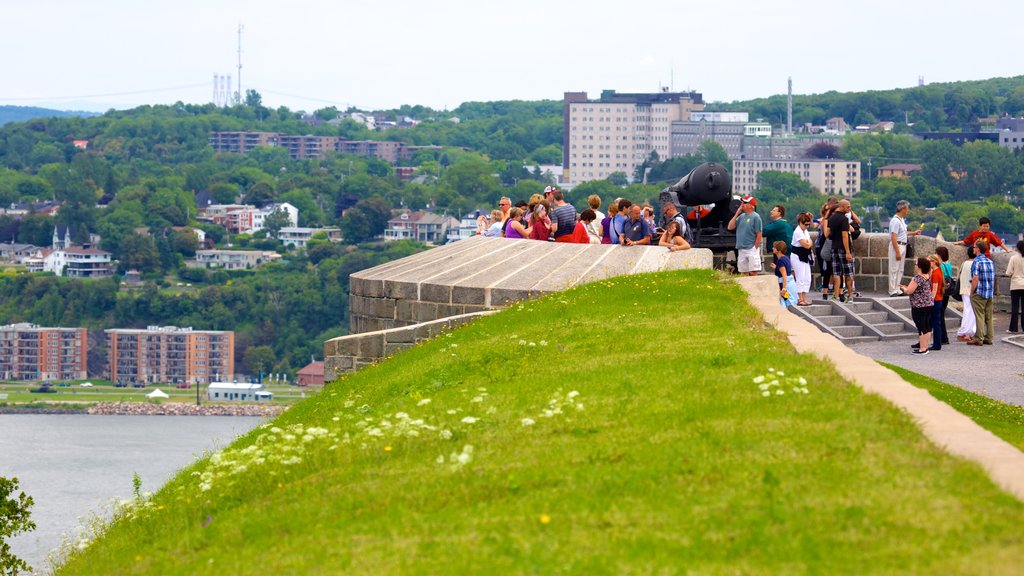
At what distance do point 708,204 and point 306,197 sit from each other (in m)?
149

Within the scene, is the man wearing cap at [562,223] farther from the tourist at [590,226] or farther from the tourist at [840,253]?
the tourist at [840,253]

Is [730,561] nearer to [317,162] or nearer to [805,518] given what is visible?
[805,518]

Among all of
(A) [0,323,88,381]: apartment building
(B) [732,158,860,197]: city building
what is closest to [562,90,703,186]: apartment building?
(B) [732,158,860,197]: city building

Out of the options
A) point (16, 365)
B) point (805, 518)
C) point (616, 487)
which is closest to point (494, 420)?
point (616, 487)

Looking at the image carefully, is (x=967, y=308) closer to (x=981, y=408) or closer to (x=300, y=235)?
(x=981, y=408)

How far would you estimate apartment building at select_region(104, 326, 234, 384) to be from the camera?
4198 inches

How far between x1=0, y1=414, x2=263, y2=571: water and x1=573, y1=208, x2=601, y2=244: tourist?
1163 cm

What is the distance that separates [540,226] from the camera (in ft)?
61.1

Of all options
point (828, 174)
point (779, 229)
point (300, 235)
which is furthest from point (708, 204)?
point (300, 235)

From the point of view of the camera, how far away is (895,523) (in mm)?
6598

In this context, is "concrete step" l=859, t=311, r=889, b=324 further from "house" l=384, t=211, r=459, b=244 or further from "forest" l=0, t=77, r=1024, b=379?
"house" l=384, t=211, r=459, b=244

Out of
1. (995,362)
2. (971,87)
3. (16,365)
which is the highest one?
(971,87)

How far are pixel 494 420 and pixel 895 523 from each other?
304cm

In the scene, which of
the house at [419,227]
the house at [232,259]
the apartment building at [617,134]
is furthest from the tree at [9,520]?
the apartment building at [617,134]
